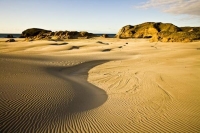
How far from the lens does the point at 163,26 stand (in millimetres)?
58438

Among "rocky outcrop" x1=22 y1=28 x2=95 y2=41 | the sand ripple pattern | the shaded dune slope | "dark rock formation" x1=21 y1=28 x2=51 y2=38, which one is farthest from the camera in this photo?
"dark rock formation" x1=21 y1=28 x2=51 y2=38

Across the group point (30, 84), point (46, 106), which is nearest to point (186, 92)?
point (46, 106)

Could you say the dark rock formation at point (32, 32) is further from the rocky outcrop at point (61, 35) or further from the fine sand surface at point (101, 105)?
the fine sand surface at point (101, 105)

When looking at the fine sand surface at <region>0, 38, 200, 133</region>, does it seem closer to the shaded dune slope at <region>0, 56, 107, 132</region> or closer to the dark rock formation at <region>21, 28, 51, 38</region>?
the shaded dune slope at <region>0, 56, 107, 132</region>

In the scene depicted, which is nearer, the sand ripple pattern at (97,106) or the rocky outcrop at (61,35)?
the sand ripple pattern at (97,106)

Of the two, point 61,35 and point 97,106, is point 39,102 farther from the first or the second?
point 61,35

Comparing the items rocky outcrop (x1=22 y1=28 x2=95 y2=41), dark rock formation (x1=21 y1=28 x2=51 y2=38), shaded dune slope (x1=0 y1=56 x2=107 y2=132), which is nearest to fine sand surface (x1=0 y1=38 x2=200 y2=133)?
shaded dune slope (x1=0 y1=56 x2=107 y2=132)

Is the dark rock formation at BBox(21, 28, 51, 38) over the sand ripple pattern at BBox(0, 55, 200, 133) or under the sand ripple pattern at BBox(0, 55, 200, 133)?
over

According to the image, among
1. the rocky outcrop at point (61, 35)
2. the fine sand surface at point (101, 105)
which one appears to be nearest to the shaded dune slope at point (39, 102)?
the fine sand surface at point (101, 105)

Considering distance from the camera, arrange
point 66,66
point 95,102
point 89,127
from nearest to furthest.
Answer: point 89,127 < point 95,102 < point 66,66

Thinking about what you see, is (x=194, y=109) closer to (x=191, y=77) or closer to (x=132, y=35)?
(x=191, y=77)

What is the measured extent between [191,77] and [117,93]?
5.81 metres

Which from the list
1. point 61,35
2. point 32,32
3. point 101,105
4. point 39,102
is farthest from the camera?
point 32,32

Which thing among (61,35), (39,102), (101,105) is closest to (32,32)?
(61,35)
